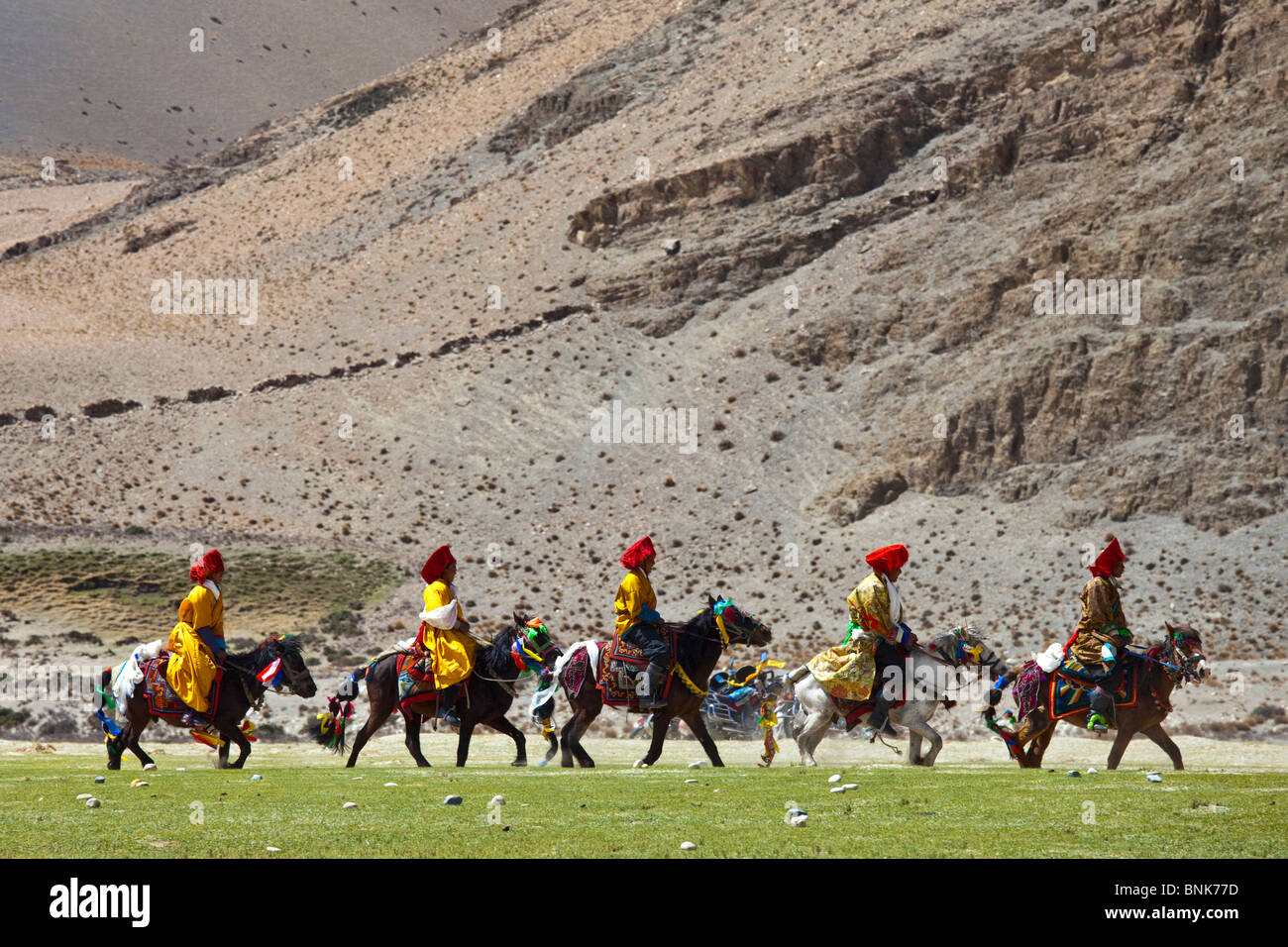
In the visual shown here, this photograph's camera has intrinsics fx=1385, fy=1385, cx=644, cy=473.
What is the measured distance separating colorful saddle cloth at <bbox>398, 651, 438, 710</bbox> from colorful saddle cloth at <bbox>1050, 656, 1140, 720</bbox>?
7625mm

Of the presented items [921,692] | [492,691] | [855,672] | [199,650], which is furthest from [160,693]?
[921,692]

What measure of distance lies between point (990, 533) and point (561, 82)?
2254 inches

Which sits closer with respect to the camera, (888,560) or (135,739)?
(888,560)

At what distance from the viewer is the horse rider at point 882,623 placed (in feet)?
52.9

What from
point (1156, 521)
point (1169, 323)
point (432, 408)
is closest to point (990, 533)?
point (1156, 521)

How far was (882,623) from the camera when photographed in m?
16.1

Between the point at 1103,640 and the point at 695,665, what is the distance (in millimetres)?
4856

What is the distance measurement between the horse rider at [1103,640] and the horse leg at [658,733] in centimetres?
498

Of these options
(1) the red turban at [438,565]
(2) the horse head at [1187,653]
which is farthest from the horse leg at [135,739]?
(2) the horse head at [1187,653]

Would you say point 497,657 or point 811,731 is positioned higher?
point 497,657

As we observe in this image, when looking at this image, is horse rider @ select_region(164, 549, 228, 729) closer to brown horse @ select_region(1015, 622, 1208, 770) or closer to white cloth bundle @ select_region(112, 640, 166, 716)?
white cloth bundle @ select_region(112, 640, 166, 716)

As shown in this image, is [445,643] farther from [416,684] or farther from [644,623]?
[644,623]

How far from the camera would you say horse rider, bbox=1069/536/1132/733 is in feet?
53.1
